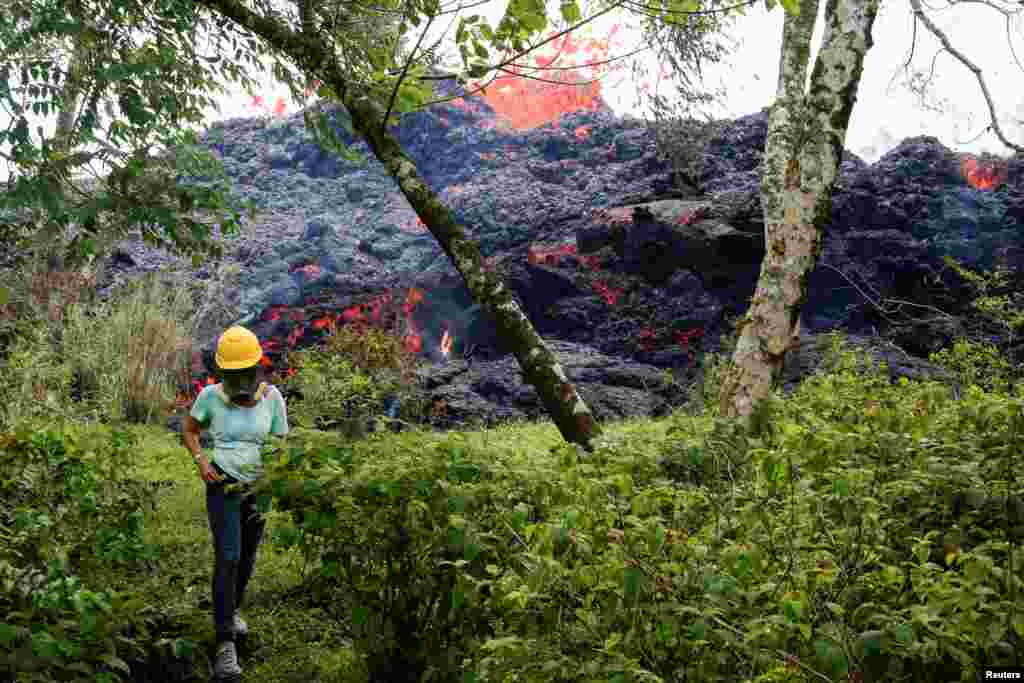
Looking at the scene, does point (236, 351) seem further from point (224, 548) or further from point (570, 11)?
point (570, 11)

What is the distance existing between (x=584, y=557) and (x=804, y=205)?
293 cm

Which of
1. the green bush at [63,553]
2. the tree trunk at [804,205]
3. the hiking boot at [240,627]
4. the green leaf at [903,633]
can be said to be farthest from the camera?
the tree trunk at [804,205]

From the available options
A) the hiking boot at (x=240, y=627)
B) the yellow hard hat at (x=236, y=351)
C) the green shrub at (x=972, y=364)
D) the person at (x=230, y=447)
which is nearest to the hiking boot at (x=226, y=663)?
the person at (x=230, y=447)

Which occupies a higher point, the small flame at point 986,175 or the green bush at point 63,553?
the small flame at point 986,175

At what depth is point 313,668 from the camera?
3.73m

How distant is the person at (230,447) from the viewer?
11.9 ft

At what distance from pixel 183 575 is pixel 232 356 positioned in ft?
6.21

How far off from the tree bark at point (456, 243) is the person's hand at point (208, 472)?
4.54 feet

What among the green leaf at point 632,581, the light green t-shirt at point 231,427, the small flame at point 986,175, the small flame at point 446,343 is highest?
the small flame at point 986,175

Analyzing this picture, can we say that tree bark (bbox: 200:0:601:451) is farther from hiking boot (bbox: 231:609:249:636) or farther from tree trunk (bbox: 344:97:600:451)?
hiking boot (bbox: 231:609:249:636)

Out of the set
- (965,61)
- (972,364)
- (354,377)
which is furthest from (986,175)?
(354,377)

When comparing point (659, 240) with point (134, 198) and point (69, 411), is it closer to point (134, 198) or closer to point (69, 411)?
point (69, 411)

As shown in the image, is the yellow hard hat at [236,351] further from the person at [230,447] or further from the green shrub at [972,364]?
the green shrub at [972,364]

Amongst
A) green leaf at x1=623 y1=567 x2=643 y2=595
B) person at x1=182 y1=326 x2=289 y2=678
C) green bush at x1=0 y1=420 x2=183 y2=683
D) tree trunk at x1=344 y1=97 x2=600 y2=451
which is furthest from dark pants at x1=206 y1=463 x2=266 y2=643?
green leaf at x1=623 y1=567 x2=643 y2=595
